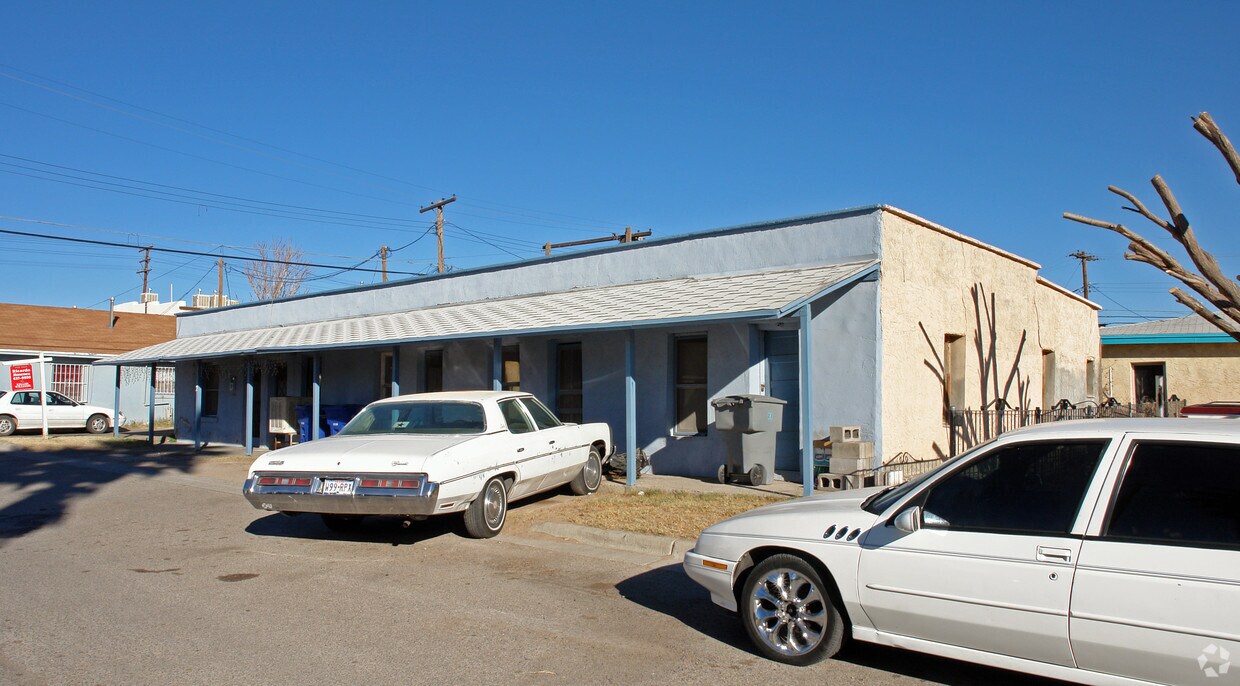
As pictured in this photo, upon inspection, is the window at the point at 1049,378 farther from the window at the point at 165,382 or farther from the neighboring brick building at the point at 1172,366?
the window at the point at 165,382

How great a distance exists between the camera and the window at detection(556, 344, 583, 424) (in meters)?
15.9

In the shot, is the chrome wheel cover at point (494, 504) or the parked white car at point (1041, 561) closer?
the parked white car at point (1041, 561)

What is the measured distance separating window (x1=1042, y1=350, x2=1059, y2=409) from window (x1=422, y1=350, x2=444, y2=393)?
40.7 ft

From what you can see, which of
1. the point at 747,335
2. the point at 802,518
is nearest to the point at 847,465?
the point at 747,335

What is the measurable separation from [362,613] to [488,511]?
2.74m

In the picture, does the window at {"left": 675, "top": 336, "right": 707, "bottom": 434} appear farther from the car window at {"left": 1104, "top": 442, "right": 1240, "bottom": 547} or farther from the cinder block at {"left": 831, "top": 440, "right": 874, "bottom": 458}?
the car window at {"left": 1104, "top": 442, "right": 1240, "bottom": 547}

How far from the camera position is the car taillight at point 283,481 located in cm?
839

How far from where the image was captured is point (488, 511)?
8.92 m

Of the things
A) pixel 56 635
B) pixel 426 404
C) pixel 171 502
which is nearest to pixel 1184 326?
pixel 426 404

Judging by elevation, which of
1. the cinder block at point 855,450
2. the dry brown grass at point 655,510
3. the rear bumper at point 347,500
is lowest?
the dry brown grass at point 655,510

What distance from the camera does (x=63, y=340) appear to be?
31.7m

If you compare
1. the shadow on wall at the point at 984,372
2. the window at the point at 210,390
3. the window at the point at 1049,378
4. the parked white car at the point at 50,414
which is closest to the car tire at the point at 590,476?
the shadow on wall at the point at 984,372

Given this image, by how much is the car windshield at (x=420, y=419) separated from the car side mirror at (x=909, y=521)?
18.0 feet

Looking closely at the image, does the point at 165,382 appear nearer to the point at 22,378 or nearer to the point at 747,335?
the point at 22,378
